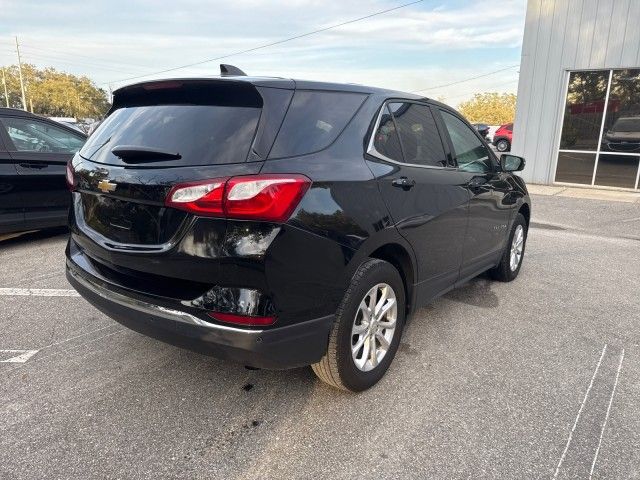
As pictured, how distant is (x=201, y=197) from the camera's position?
2.12 meters

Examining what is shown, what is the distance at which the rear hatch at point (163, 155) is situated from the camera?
221cm

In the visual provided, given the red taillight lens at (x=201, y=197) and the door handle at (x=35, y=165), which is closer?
the red taillight lens at (x=201, y=197)

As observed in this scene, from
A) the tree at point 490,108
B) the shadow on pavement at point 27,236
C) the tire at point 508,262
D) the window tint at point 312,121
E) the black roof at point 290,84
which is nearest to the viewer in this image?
the window tint at point 312,121

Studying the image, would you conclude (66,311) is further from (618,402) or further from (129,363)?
(618,402)

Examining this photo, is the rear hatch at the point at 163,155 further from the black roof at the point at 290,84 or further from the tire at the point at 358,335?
the tire at the point at 358,335

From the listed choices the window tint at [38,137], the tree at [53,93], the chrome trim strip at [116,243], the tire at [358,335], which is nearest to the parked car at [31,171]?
the window tint at [38,137]

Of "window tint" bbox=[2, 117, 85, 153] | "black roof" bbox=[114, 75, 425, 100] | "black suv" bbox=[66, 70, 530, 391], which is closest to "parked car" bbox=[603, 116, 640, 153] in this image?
"black suv" bbox=[66, 70, 530, 391]

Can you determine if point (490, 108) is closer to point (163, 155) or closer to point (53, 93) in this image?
point (53, 93)

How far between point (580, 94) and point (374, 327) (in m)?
11.7

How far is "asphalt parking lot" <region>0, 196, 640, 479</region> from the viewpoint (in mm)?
2225

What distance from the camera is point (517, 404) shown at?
8.93 feet

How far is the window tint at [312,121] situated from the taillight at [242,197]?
0.59 feet

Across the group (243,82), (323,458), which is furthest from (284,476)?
(243,82)

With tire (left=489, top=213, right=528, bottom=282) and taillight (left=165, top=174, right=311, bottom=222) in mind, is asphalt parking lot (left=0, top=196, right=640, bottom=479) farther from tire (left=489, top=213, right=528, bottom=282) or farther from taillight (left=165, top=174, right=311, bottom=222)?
taillight (left=165, top=174, right=311, bottom=222)
